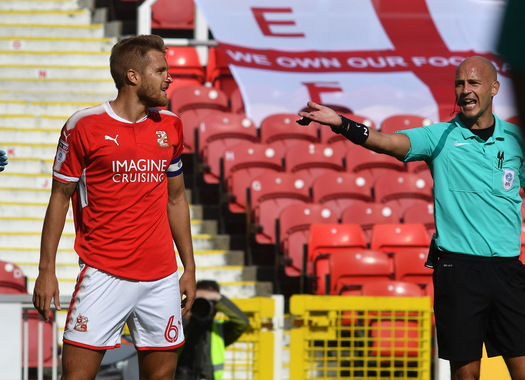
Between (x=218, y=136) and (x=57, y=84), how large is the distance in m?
2.77

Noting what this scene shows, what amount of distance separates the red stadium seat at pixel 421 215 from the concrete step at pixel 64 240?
1.83 metres

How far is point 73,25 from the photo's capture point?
12.5 metres

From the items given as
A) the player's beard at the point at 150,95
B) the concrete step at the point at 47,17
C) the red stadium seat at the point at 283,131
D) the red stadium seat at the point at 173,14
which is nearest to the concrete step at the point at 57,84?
the concrete step at the point at 47,17

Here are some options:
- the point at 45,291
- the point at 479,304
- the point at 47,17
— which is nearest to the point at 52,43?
the point at 47,17

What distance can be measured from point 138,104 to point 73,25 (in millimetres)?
9515

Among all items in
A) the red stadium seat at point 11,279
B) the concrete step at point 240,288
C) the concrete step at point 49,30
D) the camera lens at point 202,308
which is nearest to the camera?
the camera lens at point 202,308

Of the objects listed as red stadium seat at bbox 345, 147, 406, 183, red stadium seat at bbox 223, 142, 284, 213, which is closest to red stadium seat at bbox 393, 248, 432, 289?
red stadium seat at bbox 223, 142, 284, 213

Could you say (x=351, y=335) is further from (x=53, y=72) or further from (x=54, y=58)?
(x=54, y=58)

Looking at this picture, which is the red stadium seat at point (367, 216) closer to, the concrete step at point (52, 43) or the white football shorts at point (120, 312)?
the white football shorts at point (120, 312)

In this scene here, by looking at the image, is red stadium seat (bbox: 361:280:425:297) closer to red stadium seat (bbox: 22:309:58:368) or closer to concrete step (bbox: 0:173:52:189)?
red stadium seat (bbox: 22:309:58:368)

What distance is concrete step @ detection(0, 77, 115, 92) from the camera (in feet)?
36.8

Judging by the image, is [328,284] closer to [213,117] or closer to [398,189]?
[398,189]

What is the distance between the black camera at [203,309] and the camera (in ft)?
16.7

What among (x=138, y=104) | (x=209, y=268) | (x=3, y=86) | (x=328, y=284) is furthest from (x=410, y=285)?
(x=3, y=86)
